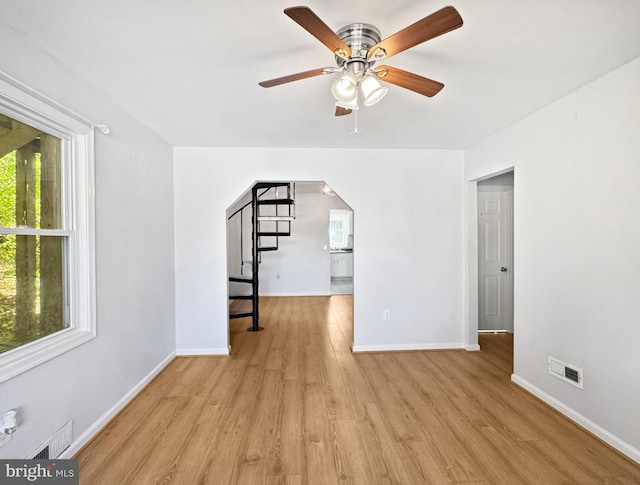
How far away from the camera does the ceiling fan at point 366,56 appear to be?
1.19 metres

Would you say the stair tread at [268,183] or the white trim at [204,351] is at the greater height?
the stair tread at [268,183]

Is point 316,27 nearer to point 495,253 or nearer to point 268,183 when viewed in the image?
point 268,183

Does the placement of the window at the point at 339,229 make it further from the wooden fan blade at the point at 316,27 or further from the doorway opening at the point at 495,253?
the wooden fan blade at the point at 316,27

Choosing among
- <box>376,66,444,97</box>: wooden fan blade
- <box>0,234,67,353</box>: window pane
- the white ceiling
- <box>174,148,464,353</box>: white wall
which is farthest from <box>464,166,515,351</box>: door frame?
<box>0,234,67,353</box>: window pane

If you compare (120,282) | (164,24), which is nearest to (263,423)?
(120,282)

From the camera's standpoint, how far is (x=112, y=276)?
7.35ft

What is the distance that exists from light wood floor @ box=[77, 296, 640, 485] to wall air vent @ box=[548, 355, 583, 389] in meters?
0.29

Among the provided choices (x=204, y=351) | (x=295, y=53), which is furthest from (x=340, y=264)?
(x=295, y=53)

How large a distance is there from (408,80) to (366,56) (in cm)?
26

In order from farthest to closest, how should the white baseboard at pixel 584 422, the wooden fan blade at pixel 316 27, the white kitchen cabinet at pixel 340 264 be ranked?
the white kitchen cabinet at pixel 340 264, the white baseboard at pixel 584 422, the wooden fan blade at pixel 316 27

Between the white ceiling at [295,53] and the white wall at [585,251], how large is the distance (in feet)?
0.86

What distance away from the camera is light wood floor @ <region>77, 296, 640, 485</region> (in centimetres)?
169

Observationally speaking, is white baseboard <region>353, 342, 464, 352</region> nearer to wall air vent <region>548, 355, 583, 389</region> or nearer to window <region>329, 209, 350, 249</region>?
wall air vent <region>548, 355, 583, 389</region>

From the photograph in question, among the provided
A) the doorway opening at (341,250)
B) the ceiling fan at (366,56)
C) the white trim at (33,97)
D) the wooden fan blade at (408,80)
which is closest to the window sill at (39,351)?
the white trim at (33,97)
